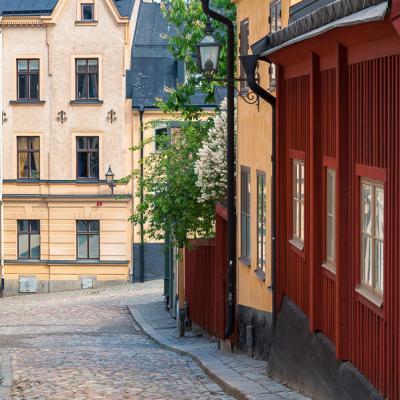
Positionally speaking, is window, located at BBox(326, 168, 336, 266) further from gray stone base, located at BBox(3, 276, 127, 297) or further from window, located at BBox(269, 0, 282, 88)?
gray stone base, located at BBox(3, 276, 127, 297)

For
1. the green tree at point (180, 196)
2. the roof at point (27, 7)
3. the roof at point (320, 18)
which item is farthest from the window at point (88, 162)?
the roof at point (320, 18)

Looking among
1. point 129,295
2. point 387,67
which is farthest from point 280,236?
point 129,295

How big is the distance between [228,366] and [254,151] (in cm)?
289

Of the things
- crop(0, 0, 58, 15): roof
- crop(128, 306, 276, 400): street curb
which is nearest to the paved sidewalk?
crop(128, 306, 276, 400): street curb

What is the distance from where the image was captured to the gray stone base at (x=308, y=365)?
8.92m

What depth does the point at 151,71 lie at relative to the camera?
40562 mm

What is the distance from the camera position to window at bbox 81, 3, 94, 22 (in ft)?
130

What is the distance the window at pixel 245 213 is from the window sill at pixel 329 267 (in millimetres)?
5806

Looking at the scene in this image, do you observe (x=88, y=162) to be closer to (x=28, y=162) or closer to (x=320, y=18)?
(x=28, y=162)

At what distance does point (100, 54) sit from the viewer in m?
39.6

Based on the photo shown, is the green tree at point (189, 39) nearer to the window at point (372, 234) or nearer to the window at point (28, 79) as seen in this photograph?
the window at point (28, 79)

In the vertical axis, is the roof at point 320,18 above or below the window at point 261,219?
above

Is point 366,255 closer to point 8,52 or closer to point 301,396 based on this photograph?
point 301,396

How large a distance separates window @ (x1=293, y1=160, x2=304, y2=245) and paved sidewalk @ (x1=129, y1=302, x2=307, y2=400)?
1520 millimetres
